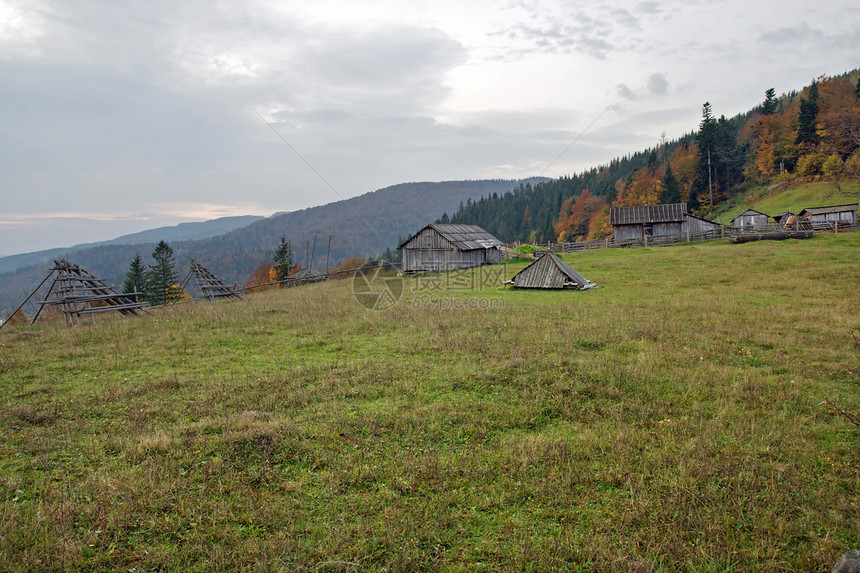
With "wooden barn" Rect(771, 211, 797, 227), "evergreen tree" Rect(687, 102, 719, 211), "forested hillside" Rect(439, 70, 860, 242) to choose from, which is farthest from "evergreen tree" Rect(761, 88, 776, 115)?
"wooden barn" Rect(771, 211, 797, 227)

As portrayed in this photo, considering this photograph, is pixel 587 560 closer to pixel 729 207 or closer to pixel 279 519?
pixel 279 519

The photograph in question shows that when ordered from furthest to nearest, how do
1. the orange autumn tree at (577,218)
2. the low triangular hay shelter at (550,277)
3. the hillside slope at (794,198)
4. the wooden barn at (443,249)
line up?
the orange autumn tree at (577,218), the hillside slope at (794,198), the wooden barn at (443,249), the low triangular hay shelter at (550,277)

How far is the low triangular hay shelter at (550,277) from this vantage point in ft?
83.9

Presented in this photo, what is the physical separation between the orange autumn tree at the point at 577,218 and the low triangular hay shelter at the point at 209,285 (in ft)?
289

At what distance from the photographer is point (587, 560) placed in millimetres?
4391

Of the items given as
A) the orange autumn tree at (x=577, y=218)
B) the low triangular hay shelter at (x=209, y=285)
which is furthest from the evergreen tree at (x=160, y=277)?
the orange autumn tree at (x=577, y=218)

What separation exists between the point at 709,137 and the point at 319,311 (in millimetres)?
82143

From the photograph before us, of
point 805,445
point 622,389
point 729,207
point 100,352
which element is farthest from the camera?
point 729,207

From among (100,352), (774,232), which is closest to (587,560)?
(100,352)

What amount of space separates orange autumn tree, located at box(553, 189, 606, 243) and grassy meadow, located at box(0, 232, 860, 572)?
95.6 m

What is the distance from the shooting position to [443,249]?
43.8 meters

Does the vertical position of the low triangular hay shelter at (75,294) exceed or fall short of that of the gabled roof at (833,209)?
it falls short

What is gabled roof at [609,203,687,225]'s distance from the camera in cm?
4844

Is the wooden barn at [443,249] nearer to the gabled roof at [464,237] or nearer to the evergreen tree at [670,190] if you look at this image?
the gabled roof at [464,237]
